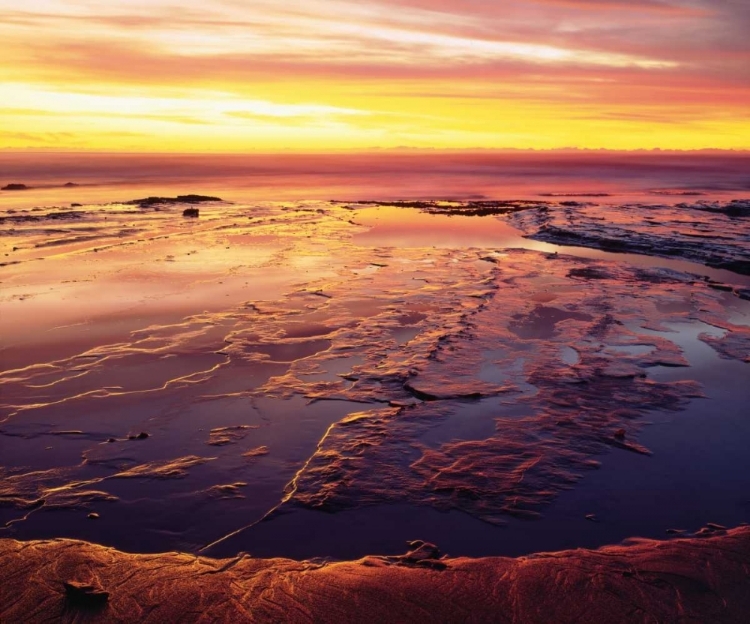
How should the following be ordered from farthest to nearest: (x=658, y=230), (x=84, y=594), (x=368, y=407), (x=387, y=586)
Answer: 1. (x=658, y=230)
2. (x=368, y=407)
3. (x=387, y=586)
4. (x=84, y=594)

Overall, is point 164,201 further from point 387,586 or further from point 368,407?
point 387,586

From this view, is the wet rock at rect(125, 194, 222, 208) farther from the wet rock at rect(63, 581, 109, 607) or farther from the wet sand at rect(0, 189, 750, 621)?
the wet rock at rect(63, 581, 109, 607)

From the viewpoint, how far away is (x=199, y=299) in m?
12.7

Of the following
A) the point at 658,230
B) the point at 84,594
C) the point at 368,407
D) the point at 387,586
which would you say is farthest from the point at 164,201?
the point at 387,586

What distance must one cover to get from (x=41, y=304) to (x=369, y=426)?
332 inches

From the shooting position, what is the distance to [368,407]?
24.5 feet

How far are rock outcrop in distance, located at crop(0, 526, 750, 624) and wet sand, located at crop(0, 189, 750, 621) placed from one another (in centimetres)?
21

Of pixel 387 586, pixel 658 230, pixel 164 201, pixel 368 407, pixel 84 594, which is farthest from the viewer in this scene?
pixel 164 201

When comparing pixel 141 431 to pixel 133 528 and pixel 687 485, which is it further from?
pixel 687 485

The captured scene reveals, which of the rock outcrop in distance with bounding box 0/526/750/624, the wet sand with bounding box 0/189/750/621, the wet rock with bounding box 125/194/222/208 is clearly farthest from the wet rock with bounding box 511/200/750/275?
the wet rock with bounding box 125/194/222/208

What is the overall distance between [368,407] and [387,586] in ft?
10.8

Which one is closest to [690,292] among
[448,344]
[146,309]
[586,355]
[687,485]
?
[586,355]

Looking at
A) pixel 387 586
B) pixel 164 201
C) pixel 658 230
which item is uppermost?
pixel 164 201

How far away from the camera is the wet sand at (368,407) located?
5.14 meters
